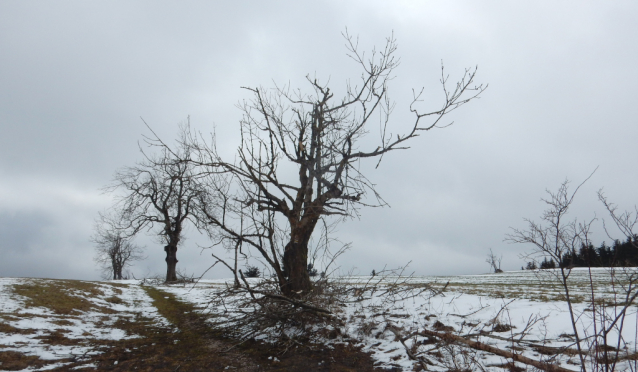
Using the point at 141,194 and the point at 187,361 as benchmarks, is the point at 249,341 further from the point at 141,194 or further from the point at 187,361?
the point at 141,194

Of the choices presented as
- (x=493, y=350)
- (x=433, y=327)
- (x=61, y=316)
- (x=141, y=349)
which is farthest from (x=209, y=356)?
(x=61, y=316)

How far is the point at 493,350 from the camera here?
188 inches

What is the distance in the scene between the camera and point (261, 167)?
835 centimetres

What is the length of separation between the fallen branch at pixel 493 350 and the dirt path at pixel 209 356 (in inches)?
42.5

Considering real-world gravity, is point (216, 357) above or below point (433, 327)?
below

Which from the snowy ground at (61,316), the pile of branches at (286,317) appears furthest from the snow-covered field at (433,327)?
the pile of branches at (286,317)

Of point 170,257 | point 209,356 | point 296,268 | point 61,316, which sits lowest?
point 209,356

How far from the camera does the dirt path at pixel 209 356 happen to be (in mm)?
5424

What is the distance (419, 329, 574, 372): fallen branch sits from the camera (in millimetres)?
4027

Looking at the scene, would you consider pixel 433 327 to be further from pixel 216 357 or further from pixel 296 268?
pixel 216 357

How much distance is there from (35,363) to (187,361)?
2.15 meters

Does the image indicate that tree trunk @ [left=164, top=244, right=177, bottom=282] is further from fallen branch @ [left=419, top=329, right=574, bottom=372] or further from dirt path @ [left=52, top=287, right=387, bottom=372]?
fallen branch @ [left=419, top=329, right=574, bottom=372]

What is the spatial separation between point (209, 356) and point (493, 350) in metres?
4.31

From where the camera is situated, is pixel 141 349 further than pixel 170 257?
No
